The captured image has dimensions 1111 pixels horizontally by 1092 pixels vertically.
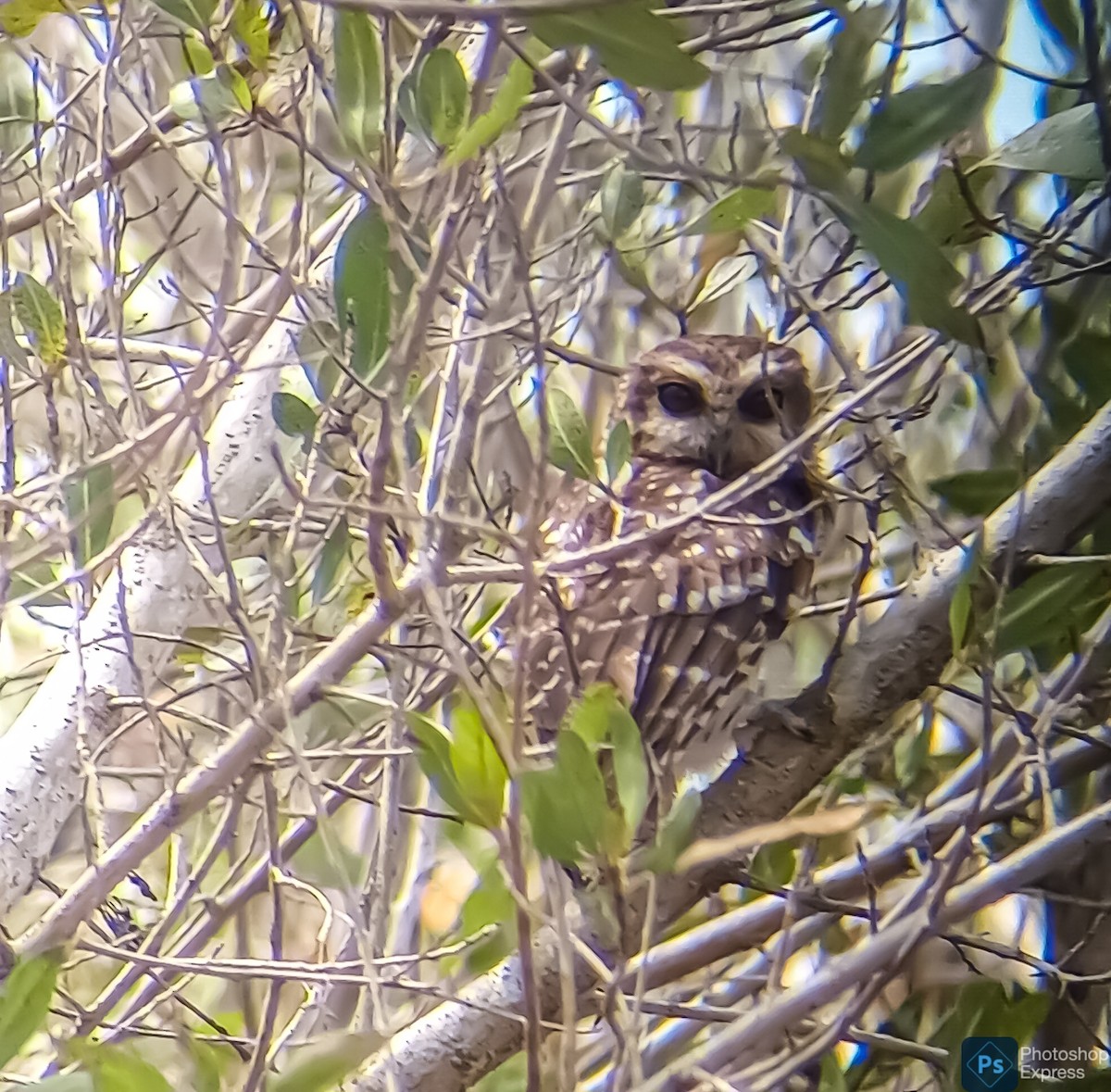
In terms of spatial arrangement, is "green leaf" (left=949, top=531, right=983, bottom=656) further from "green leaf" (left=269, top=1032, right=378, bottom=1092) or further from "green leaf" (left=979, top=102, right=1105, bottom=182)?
"green leaf" (left=269, top=1032, right=378, bottom=1092)

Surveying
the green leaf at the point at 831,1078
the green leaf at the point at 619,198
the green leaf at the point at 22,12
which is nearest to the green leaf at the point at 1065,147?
the green leaf at the point at 619,198

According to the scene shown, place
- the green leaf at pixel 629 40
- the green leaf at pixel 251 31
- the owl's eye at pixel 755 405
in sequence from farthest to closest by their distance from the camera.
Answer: the owl's eye at pixel 755 405 < the green leaf at pixel 251 31 < the green leaf at pixel 629 40

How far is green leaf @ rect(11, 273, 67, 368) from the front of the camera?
795mm

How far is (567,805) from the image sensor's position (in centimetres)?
45

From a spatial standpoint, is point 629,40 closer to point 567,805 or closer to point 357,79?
point 357,79

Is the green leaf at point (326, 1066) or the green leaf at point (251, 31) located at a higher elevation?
the green leaf at point (251, 31)

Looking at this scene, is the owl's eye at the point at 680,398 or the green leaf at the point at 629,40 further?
the owl's eye at the point at 680,398

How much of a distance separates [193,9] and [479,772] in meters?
0.48

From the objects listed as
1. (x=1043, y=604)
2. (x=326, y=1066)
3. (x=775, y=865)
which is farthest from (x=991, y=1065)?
(x=326, y=1066)

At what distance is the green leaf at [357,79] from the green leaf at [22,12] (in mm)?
290

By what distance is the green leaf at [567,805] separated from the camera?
17.8 inches

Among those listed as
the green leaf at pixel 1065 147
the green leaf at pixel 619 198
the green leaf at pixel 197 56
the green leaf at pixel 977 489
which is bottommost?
the green leaf at pixel 977 489

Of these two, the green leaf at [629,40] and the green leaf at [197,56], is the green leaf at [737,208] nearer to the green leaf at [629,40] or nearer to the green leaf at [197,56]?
the green leaf at [629,40]

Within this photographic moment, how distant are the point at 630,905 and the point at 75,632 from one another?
49 cm
